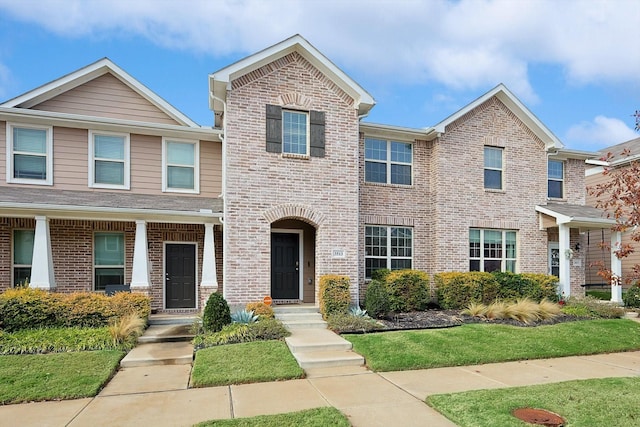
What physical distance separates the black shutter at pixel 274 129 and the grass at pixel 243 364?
203 inches

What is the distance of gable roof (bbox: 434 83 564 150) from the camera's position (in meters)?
14.0

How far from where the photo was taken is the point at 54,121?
37.7ft

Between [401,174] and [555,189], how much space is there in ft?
22.0

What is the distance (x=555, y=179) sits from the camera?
16.0 metres

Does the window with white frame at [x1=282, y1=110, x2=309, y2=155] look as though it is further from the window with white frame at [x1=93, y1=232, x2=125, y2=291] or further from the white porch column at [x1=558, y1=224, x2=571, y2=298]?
the white porch column at [x1=558, y1=224, x2=571, y2=298]

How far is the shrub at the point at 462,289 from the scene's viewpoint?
1283 centimetres

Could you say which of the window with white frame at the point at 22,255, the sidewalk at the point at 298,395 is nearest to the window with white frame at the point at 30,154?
the window with white frame at the point at 22,255

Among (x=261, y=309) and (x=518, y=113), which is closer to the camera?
(x=261, y=309)

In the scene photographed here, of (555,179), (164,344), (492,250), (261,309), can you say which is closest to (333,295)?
(261,309)

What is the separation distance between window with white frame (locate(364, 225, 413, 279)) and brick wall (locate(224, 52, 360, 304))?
172 cm

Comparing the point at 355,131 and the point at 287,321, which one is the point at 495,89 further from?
the point at 287,321

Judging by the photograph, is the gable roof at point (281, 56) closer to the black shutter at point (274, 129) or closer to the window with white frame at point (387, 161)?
the black shutter at point (274, 129)

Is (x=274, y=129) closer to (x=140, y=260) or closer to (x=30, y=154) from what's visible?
(x=140, y=260)

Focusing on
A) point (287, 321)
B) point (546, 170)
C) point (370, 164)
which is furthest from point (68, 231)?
point (546, 170)
